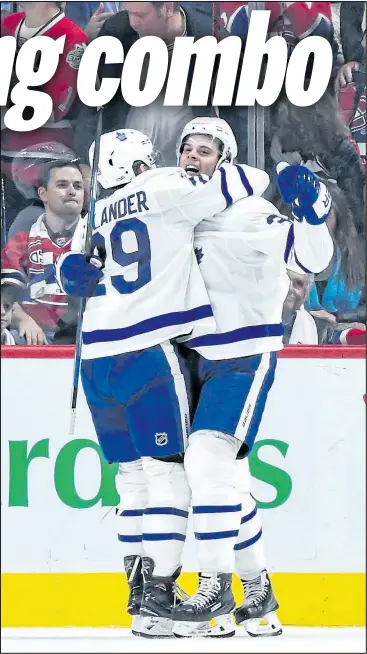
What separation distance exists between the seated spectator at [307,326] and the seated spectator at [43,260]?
0.65m

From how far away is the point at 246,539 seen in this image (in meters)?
3.60

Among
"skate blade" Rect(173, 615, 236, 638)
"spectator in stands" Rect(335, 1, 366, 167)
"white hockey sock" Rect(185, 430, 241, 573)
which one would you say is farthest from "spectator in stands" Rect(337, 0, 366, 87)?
"skate blade" Rect(173, 615, 236, 638)

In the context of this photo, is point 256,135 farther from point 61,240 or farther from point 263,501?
point 263,501

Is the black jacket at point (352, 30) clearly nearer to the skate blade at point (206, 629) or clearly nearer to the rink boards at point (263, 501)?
the rink boards at point (263, 501)

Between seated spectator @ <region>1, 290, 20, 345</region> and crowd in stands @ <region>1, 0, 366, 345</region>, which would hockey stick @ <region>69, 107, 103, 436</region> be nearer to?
crowd in stands @ <region>1, 0, 366, 345</region>

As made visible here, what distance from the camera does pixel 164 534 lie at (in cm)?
349

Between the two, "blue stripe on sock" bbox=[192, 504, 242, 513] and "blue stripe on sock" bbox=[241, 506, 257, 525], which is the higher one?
"blue stripe on sock" bbox=[192, 504, 242, 513]

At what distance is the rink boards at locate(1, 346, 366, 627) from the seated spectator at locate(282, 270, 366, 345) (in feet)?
0.13

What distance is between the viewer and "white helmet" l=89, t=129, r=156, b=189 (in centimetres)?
363

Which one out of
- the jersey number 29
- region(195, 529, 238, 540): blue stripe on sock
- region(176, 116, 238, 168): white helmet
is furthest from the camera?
region(176, 116, 238, 168): white helmet

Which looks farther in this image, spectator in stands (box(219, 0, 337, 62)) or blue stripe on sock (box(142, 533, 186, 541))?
spectator in stands (box(219, 0, 337, 62))

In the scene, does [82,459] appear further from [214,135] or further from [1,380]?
[214,135]

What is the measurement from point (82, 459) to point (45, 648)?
1.76 feet

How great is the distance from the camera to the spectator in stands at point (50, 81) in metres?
3.79
